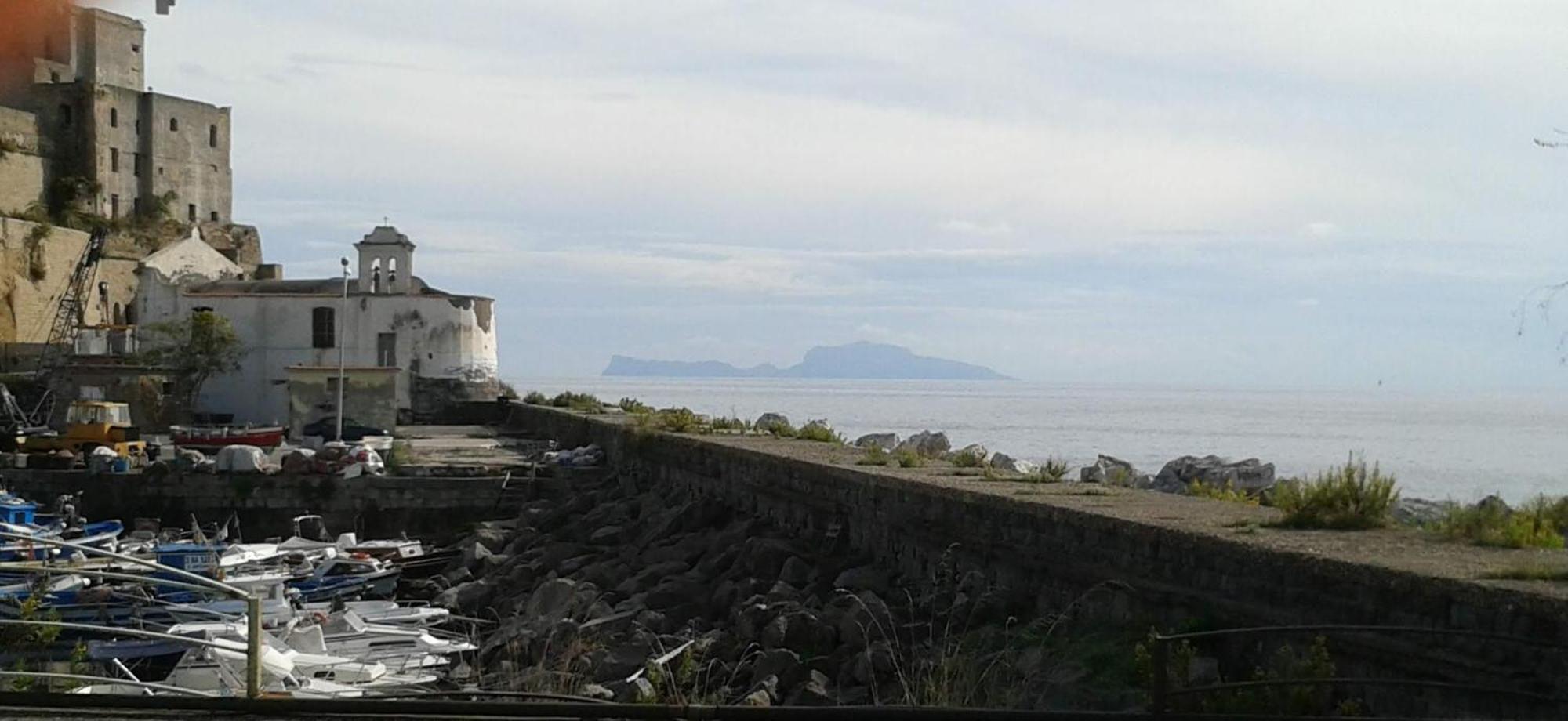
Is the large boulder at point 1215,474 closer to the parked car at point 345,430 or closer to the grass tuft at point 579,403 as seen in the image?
the grass tuft at point 579,403

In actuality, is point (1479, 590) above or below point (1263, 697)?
above

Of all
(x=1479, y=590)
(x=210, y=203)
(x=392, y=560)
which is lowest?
(x=392, y=560)

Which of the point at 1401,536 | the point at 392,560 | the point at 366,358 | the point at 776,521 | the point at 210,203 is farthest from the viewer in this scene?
the point at 210,203

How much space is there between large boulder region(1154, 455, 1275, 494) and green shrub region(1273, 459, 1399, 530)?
1563cm

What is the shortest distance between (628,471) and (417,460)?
6134 millimetres

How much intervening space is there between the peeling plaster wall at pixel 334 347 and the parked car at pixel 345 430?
6168 mm

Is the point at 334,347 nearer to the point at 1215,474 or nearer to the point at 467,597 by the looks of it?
the point at 467,597

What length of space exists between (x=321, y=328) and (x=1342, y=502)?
43321mm

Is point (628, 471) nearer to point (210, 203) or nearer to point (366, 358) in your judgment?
point (366, 358)

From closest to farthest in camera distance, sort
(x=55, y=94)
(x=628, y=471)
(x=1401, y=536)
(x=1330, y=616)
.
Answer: (x=1330, y=616)
(x=1401, y=536)
(x=628, y=471)
(x=55, y=94)

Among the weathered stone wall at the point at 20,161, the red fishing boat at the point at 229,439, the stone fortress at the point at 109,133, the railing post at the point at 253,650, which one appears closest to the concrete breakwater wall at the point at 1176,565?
the railing post at the point at 253,650

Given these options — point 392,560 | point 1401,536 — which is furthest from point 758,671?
point 392,560

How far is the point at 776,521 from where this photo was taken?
20.5 m

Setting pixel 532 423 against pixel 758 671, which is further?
pixel 532 423
